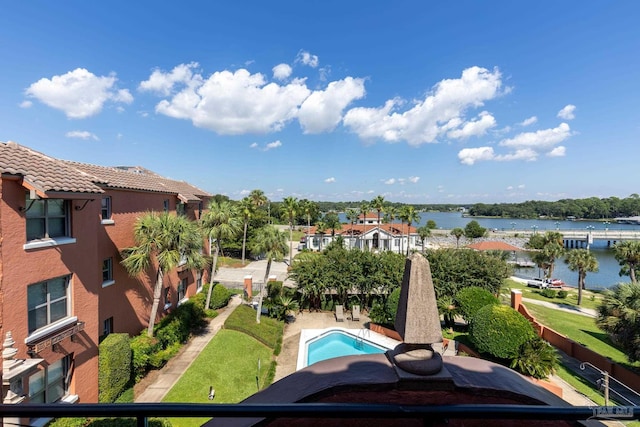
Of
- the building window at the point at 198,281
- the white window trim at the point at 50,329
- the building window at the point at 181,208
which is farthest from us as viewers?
the building window at the point at 198,281

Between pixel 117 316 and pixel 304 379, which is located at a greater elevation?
pixel 304 379

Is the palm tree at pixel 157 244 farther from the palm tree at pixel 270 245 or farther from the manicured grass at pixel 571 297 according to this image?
the manicured grass at pixel 571 297

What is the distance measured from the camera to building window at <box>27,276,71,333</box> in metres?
8.95

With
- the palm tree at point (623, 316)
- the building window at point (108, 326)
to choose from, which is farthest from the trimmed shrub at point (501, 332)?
the building window at point (108, 326)

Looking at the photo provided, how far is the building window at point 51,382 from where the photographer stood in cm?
901

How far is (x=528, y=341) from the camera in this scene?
15.0 metres

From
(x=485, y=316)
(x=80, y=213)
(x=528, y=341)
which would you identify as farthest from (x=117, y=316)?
(x=528, y=341)

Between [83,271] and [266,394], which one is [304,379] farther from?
[83,271]

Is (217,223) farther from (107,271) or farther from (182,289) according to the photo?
(107,271)

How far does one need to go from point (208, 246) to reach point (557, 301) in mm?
37154

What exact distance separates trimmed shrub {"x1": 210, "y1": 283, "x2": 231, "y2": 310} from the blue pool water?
9162mm

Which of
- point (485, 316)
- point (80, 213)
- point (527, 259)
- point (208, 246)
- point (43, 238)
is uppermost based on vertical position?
point (80, 213)

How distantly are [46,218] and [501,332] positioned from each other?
66.8ft

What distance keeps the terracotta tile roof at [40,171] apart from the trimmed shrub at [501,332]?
19.4m
